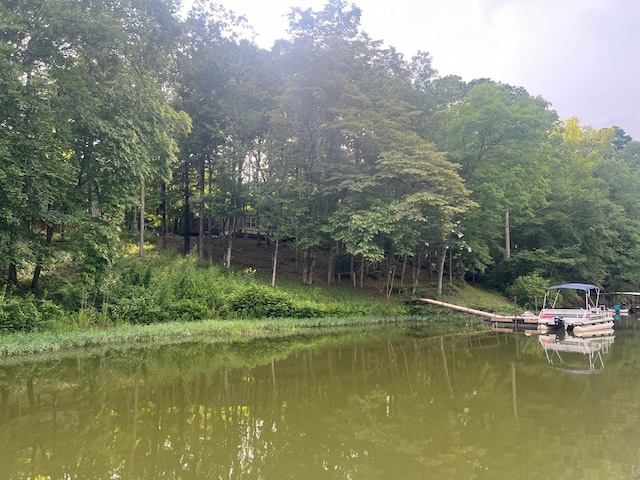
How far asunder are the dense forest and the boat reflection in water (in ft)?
21.9

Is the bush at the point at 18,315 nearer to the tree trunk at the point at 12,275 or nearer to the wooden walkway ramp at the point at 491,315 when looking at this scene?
the tree trunk at the point at 12,275

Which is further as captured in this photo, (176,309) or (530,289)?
(530,289)

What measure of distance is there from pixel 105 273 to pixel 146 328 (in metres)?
2.28

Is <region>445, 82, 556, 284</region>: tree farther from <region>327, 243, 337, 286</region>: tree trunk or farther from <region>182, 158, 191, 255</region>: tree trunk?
<region>182, 158, 191, 255</region>: tree trunk

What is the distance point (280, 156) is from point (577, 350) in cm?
1539

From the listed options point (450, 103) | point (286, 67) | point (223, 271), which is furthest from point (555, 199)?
point (223, 271)

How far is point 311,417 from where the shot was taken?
287 inches

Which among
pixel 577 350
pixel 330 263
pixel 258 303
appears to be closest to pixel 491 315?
pixel 577 350

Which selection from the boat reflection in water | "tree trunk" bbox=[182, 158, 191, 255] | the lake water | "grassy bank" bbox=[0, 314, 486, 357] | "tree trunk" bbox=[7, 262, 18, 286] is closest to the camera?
the lake water

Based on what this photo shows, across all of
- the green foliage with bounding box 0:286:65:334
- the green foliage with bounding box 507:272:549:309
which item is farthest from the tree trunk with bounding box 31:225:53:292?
the green foliage with bounding box 507:272:549:309

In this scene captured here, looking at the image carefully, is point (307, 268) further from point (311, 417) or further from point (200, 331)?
point (311, 417)

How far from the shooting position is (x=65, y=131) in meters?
13.3

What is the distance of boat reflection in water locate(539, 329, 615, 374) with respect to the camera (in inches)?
483

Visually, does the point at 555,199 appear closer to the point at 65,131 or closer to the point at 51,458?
the point at 65,131
